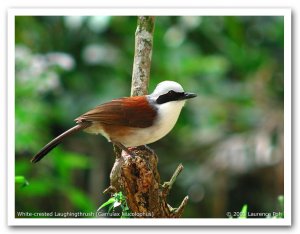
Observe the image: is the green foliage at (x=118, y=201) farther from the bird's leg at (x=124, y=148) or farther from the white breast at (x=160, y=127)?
the white breast at (x=160, y=127)

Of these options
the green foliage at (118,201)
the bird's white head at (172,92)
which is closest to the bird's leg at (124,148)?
the green foliage at (118,201)

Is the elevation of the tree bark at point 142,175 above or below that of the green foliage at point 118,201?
above

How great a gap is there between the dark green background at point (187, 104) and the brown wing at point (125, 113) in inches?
48.7

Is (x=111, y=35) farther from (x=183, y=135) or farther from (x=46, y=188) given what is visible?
(x=46, y=188)

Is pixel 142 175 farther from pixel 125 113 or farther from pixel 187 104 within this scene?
pixel 187 104

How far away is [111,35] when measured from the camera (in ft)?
21.2

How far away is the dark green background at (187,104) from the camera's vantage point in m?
5.70

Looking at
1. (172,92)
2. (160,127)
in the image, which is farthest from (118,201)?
(172,92)

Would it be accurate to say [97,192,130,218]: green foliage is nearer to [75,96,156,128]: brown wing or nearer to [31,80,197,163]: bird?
[31,80,197,163]: bird
